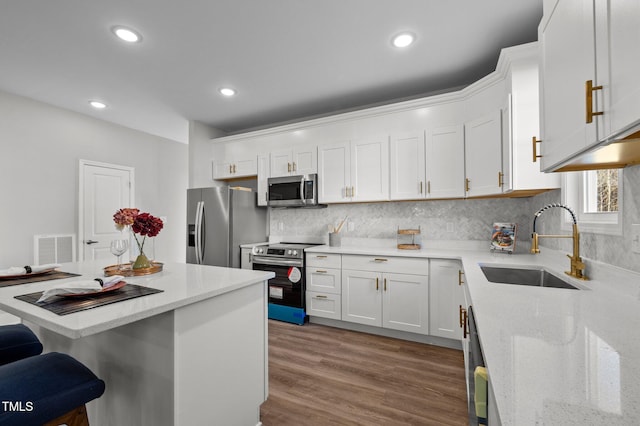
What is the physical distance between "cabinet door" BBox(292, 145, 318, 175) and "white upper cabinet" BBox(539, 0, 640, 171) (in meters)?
2.48

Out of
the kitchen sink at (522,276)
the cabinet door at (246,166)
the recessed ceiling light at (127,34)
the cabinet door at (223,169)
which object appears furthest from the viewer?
the cabinet door at (223,169)

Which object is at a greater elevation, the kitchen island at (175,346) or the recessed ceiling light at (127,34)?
the recessed ceiling light at (127,34)

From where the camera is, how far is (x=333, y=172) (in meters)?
3.45

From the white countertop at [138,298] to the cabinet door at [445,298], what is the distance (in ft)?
5.59

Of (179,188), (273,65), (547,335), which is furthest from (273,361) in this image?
(179,188)

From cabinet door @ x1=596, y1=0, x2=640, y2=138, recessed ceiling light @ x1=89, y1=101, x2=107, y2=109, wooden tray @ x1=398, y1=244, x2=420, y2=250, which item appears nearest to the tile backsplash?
wooden tray @ x1=398, y1=244, x2=420, y2=250

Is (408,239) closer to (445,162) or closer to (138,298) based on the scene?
(445,162)

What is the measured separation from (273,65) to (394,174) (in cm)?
166

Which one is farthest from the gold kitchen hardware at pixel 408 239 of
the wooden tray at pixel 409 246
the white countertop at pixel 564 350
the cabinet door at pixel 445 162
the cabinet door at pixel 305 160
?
the white countertop at pixel 564 350

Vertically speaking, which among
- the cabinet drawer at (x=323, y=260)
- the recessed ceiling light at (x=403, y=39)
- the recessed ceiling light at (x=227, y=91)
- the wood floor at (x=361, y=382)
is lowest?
the wood floor at (x=361, y=382)

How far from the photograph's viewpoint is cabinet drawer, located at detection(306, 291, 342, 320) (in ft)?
10.2

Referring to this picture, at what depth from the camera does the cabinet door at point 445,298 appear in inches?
101

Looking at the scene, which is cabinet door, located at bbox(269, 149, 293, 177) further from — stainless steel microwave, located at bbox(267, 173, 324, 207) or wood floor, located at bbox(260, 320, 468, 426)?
wood floor, located at bbox(260, 320, 468, 426)

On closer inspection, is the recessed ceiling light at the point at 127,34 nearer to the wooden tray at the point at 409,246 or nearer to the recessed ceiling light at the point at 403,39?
the recessed ceiling light at the point at 403,39
